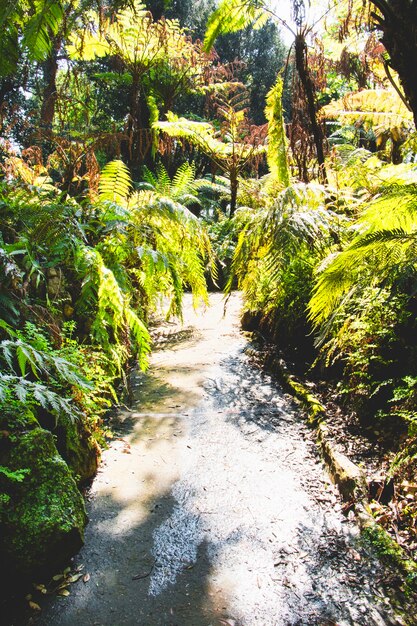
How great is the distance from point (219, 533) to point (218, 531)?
0.05 ft

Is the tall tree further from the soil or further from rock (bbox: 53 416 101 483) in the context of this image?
rock (bbox: 53 416 101 483)

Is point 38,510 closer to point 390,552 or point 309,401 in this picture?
point 390,552

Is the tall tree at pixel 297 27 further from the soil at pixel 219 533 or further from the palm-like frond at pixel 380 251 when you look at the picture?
the soil at pixel 219 533

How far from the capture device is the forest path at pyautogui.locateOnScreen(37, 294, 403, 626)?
1.67 metres

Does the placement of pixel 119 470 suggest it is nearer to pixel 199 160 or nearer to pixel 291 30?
pixel 291 30

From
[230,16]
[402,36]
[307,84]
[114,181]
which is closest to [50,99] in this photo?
[114,181]

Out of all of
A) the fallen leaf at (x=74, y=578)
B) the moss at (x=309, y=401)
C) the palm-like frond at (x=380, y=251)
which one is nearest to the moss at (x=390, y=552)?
the moss at (x=309, y=401)

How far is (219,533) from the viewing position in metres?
2.10

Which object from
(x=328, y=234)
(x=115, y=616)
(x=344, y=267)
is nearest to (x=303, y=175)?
(x=328, y=234)

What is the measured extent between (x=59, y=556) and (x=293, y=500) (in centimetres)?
127

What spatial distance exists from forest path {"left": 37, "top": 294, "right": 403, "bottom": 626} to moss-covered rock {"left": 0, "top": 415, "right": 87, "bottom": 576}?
0.18 m

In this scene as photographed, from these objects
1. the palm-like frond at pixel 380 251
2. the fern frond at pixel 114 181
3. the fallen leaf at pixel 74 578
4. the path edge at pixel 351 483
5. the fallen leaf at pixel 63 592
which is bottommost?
the fallen leaf at pixel 63 592

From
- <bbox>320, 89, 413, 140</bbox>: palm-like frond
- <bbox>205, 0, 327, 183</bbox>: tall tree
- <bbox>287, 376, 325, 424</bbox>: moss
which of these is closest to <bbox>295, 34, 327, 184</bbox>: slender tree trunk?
<bbox>205, 0, 327, 183</bbox>: tall tree

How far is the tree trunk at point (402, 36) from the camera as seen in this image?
180 centimetres
